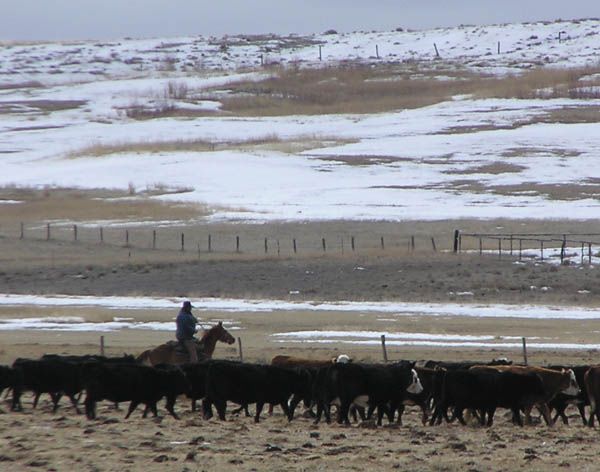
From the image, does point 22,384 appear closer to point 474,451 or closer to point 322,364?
point 322,364

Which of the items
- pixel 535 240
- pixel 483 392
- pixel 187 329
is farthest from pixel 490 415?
pixel 535 240

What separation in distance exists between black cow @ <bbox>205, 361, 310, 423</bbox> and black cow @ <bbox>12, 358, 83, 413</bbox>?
2.14m

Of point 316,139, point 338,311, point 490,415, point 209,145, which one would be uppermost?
point 316,139

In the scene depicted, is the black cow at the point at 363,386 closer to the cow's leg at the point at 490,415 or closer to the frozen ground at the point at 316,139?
the cow's leg at the point at 490,415

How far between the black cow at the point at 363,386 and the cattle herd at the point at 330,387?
1 cm

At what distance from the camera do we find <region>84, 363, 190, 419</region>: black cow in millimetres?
16797

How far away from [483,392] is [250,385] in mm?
3174

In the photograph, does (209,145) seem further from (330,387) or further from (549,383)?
(330,387)

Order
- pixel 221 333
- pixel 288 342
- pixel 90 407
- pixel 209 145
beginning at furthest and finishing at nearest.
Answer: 1. pixel 209 145
2. pixel 288 342
3. pixel 221 333
4. pixel 90 407

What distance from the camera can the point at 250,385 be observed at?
17.3 meters

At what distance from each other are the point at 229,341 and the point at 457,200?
39.5 meters

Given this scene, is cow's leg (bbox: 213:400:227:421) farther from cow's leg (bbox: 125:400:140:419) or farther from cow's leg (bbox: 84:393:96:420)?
cow's leg (bbox: 84:393:96:420)

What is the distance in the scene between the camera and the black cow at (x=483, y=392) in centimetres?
1702

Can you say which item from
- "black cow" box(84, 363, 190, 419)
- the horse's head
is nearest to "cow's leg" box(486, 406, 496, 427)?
"black cow" box(84, 363, 190, 419)
